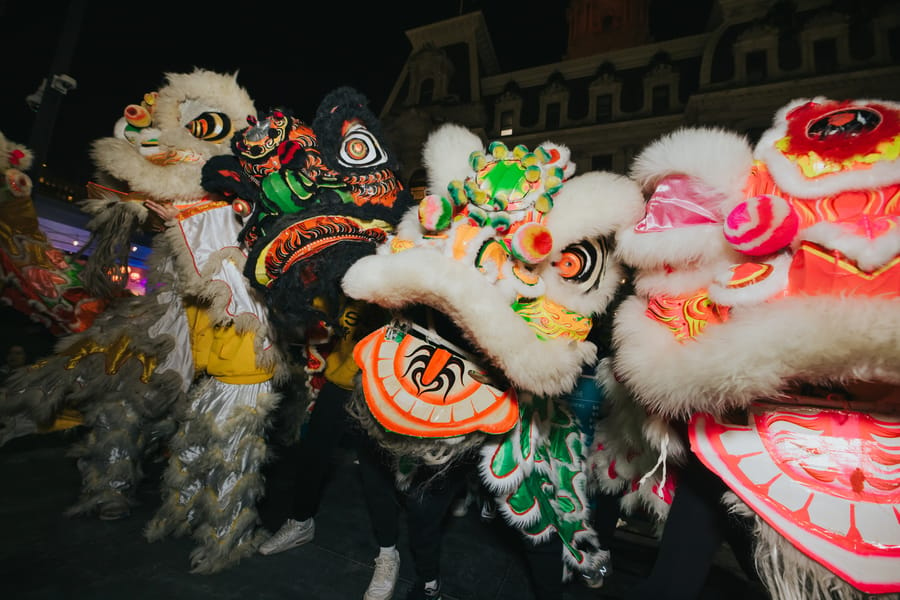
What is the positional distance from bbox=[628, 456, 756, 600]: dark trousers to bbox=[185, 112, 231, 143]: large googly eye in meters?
2.34

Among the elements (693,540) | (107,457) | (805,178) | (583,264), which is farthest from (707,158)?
(107,457)

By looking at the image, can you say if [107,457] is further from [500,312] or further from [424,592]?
[500,312]

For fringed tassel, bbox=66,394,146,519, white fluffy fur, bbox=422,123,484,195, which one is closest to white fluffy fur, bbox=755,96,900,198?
white fluffy fur, bbox=422,123,484,195

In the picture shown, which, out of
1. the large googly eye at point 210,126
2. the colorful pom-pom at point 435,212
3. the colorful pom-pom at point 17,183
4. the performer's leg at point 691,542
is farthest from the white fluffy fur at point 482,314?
the colorful pom-pom at point 17,183

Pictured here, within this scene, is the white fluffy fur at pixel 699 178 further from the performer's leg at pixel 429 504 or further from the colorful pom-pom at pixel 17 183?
the colorful pom-pom at pixel 17 183

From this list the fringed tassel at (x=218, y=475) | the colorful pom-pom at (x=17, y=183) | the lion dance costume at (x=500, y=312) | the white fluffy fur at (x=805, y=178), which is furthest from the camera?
the colorful pom-pom at (x=17, y=183)

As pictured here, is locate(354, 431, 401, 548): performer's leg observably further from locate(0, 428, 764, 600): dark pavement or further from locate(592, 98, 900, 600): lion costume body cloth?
locate(592, 98, 900, 600): lion costume body cloth

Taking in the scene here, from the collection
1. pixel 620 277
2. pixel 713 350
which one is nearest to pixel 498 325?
pixel 713 350

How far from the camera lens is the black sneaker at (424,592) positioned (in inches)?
57.2

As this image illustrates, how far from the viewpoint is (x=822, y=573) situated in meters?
0.79

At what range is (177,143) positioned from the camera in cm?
180

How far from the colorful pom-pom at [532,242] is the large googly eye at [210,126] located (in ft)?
5.24

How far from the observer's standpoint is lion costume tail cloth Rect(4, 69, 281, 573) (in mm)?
1630

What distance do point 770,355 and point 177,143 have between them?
7.73 feet
